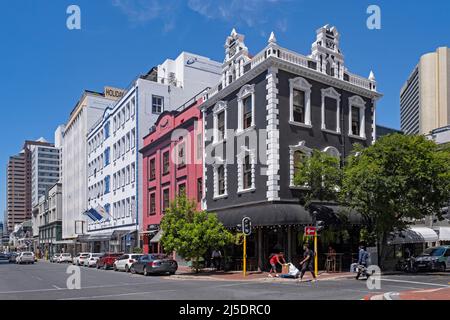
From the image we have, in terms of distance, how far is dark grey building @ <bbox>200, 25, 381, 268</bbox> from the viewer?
1087 inches

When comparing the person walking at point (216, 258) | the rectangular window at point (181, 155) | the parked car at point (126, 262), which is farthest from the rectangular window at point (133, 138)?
the person walking at point (216, 258)

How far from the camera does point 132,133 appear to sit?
51125 millimetres

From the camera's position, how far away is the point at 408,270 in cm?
2792

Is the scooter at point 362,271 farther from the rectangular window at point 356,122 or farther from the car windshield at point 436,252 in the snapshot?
the rectangular window at point 356,122

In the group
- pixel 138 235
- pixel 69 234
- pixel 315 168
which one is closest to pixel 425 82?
pixel 138 235

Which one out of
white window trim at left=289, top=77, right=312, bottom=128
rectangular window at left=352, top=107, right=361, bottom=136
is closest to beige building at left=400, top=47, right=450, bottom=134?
rectangular window at left=352, top=107, right=361, bottom=136

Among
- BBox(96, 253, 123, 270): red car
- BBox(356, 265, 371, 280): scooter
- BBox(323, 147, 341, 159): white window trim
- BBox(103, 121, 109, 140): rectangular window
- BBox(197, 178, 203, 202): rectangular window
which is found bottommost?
BBox(96, 253, 123, 270): red car

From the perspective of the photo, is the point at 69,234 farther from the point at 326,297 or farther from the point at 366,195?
the point at 326,297

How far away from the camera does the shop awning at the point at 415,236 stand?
31.1m

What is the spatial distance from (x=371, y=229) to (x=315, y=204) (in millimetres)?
3466

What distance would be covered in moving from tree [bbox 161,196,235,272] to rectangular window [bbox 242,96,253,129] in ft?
19.8

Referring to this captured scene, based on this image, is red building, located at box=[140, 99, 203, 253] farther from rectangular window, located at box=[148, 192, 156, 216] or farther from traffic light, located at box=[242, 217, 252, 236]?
traffic light, located at box=[242, 217, 252, 236]

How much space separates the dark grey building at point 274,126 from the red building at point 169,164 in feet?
7.59

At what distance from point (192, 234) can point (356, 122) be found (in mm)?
14148
